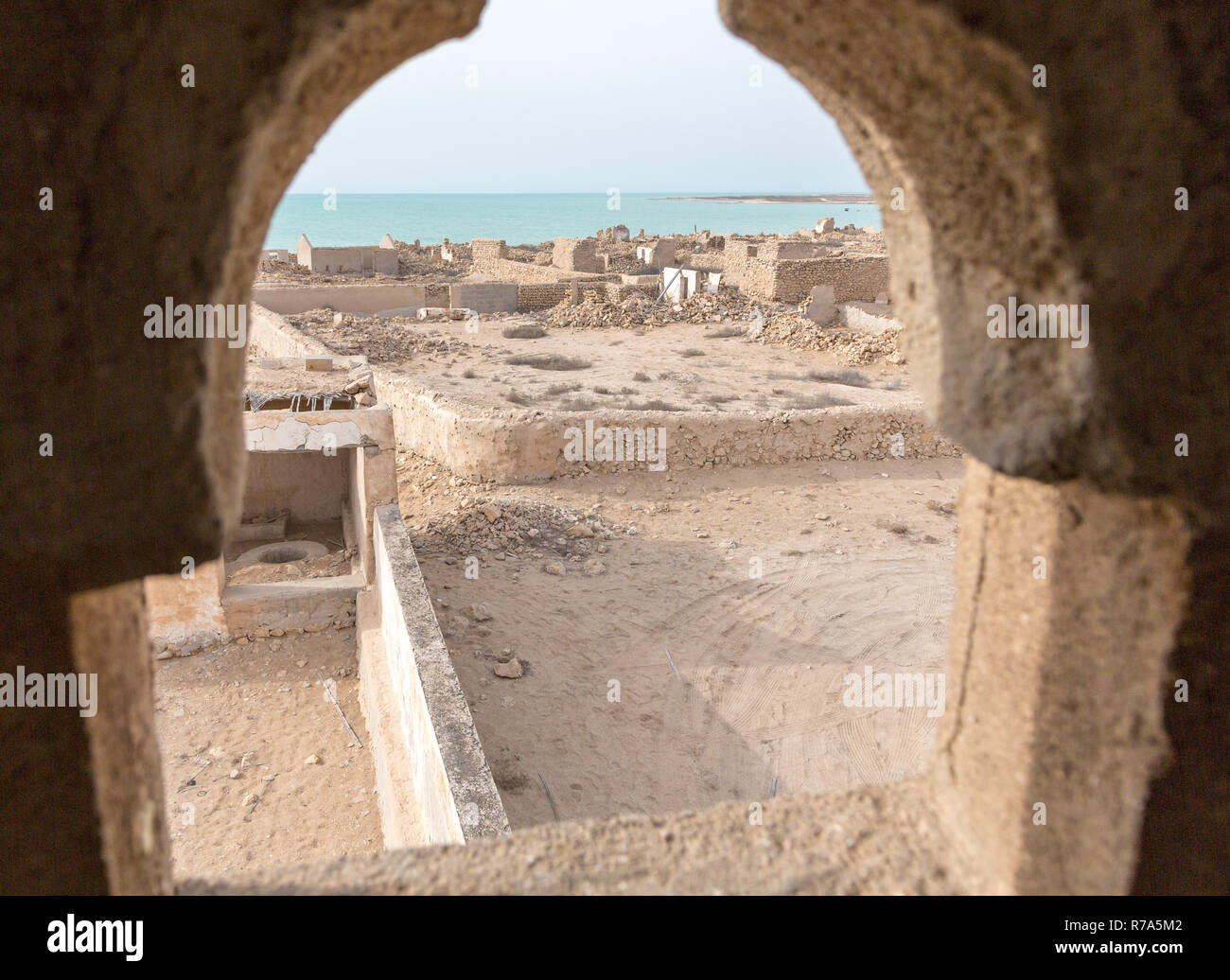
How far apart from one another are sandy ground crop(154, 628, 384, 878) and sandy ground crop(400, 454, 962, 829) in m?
1.21

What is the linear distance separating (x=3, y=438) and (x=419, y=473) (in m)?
9.99

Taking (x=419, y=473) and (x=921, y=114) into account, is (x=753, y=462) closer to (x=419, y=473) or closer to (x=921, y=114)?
(x=419, y=473)

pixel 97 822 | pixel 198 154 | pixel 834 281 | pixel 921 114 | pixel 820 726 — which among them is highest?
pixel 834 281

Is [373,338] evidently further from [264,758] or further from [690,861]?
[690,861]

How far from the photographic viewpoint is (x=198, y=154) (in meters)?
1.47

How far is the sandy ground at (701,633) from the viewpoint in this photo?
6152 mm

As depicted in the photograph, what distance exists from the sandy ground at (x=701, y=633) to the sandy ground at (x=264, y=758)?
1212mm

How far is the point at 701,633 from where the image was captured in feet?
25.5

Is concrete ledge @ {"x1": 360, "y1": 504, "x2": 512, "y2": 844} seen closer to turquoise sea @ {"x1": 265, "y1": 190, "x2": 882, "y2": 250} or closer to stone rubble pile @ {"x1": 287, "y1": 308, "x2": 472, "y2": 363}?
stone rubble pile @ {"x1": 287, "y1": 308, "x2": 472, "y2": 363}

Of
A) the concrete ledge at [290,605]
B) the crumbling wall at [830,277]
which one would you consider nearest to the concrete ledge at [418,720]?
the concrete ledge at [290,605]

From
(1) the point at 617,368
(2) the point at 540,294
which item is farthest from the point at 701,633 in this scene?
(2) the point at 540,294

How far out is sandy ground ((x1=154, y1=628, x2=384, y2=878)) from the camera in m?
6.25

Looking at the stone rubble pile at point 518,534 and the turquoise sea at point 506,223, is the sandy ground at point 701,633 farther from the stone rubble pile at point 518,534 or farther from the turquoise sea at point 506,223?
the turquoise sea at point 506,223
